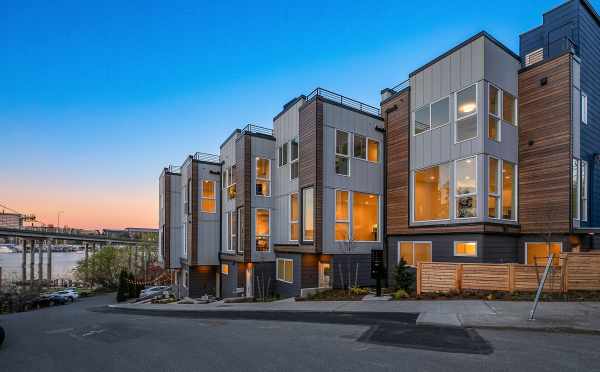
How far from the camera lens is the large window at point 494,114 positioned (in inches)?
582

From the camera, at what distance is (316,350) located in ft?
24.1

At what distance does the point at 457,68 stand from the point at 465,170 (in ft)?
15.0

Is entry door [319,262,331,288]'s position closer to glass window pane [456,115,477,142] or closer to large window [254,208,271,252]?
large window [254,208,271,252]

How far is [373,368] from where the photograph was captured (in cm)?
607

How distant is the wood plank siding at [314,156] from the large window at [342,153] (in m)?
1.11

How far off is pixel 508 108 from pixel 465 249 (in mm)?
6670

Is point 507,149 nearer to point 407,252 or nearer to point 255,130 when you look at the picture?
point 407,252

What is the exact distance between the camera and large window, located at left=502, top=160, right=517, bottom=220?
15.1 meters

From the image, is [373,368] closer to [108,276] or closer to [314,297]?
[314,297]

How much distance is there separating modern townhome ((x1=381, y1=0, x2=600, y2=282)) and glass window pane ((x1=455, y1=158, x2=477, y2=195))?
1.7 inches

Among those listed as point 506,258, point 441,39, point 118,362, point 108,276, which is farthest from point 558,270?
point 441,39

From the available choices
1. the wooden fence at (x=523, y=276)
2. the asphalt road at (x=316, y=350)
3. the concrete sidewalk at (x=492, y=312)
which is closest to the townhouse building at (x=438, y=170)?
the wooden fence at (x=523, y=276)

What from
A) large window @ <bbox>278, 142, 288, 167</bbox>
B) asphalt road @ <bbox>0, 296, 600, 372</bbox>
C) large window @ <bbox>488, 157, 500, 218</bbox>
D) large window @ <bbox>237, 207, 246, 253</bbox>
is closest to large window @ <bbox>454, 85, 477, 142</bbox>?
large window @ <bbox>488, 157, 500, 218</bbox>

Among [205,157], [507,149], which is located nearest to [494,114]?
[507,149]
